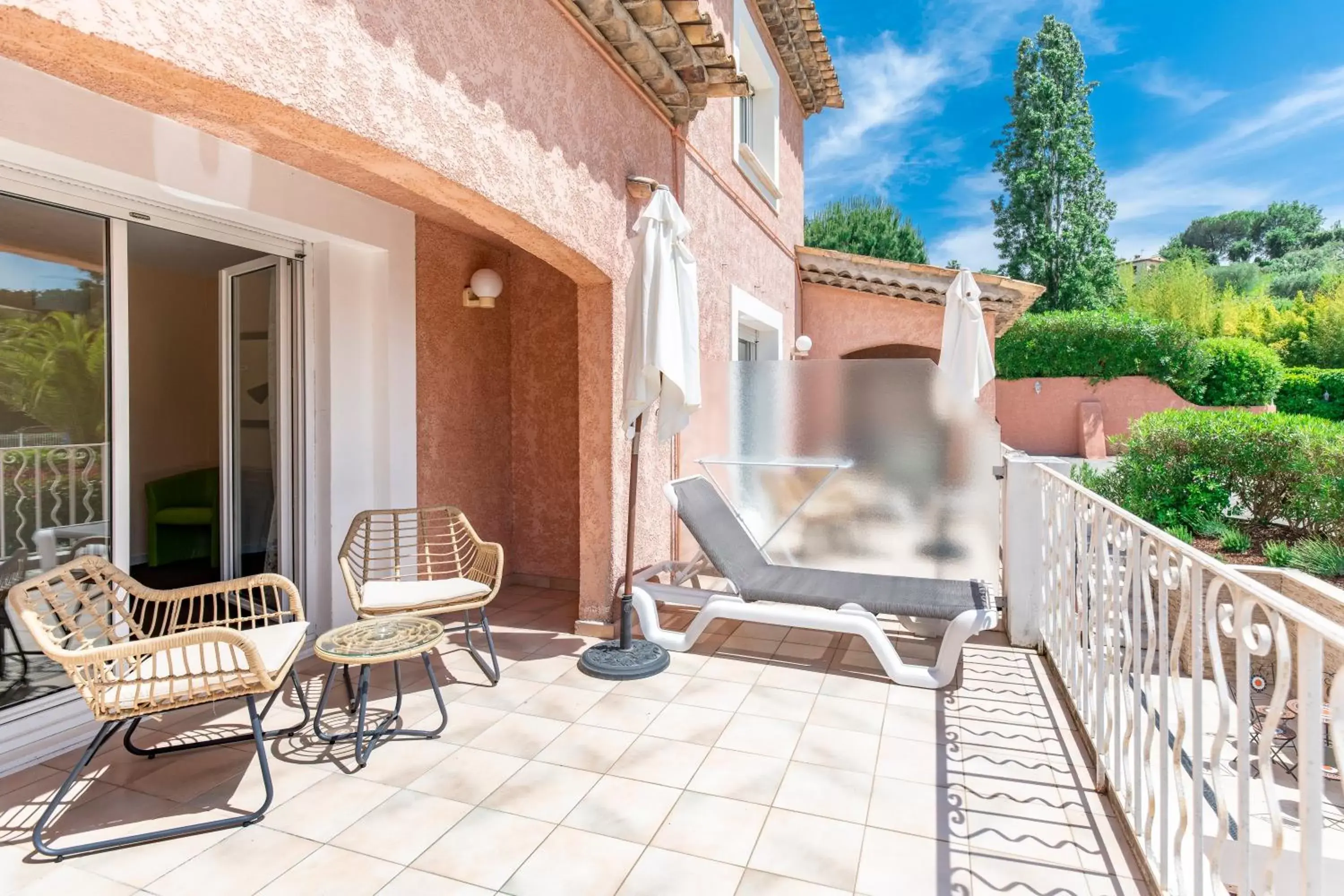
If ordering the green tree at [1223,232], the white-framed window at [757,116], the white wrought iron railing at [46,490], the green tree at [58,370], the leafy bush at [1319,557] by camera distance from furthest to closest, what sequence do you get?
the green tree at [1223,232] < the white-framed window at [757,116] < the leafy bush at [1319,557] < the green tree at [58,370] < the white wrought iron railing at [46,490]

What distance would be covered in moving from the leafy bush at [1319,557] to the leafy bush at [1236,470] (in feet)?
1.68

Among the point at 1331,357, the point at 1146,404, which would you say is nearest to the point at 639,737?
the point at 1146,404

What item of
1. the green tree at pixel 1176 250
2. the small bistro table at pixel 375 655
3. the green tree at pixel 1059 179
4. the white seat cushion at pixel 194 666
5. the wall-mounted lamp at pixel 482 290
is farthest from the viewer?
the green tree at pixel 1176 250

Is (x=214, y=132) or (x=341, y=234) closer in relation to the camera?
(x=214, y=132)

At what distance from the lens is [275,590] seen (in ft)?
13.8

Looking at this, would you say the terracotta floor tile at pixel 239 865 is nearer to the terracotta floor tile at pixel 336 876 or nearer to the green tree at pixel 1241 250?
the terracotta floor tile at pixel 336 876

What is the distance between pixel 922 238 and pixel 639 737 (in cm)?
3197

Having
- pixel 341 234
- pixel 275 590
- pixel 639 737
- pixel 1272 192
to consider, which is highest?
pixel 1272 192

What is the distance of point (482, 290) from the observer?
6.78 m

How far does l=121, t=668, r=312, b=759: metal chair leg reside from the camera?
3.85 metres

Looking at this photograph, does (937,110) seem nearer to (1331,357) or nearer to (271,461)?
(1331,357)

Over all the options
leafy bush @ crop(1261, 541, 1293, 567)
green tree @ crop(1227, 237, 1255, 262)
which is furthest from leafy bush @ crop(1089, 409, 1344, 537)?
green tree @ crop(1227, 237, 1255, 262)

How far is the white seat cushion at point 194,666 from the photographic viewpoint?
10.2 ft

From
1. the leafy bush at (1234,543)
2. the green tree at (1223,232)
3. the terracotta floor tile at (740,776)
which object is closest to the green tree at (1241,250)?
the green tree at (1223,232)
